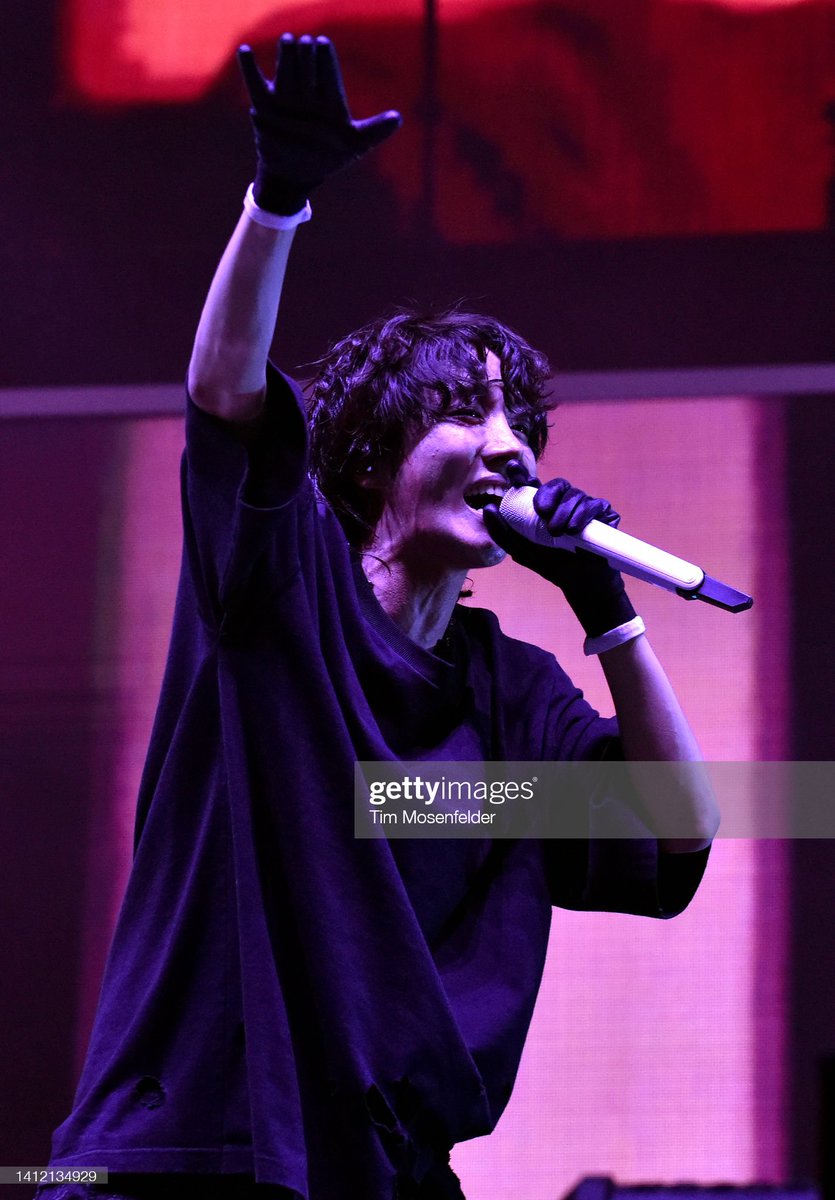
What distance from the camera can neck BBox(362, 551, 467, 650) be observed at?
1.20 metres

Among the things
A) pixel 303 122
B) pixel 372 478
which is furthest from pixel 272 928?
pixel 303 122

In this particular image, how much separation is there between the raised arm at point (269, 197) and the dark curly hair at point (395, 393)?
0.30 metres

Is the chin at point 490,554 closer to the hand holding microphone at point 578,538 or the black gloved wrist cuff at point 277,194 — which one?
the hand holding microphone at point 578,538

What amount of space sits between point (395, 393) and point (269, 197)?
353mm

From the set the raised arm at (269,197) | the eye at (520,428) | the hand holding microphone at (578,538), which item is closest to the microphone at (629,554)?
the hand holding microphone at (578,538)

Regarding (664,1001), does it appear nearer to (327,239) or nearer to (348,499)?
(348,499)

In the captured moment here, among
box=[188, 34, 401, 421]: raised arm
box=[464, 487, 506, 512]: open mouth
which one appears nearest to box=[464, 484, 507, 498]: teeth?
box=[464, 487, 506, 512]: open mouth

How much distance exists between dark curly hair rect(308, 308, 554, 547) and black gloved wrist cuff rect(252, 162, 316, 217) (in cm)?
33

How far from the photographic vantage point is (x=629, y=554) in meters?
1.09

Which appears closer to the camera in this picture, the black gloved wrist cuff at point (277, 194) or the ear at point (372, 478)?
the black gloved wrist cuff at point (277, 194)

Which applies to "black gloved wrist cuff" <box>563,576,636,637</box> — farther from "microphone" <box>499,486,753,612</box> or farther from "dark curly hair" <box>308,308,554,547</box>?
"dark curly hair" <box>308,308,554,547</box>

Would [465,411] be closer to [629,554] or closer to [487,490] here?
[487,490]

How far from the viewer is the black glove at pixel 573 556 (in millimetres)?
1103

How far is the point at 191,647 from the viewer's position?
3.50 ft
